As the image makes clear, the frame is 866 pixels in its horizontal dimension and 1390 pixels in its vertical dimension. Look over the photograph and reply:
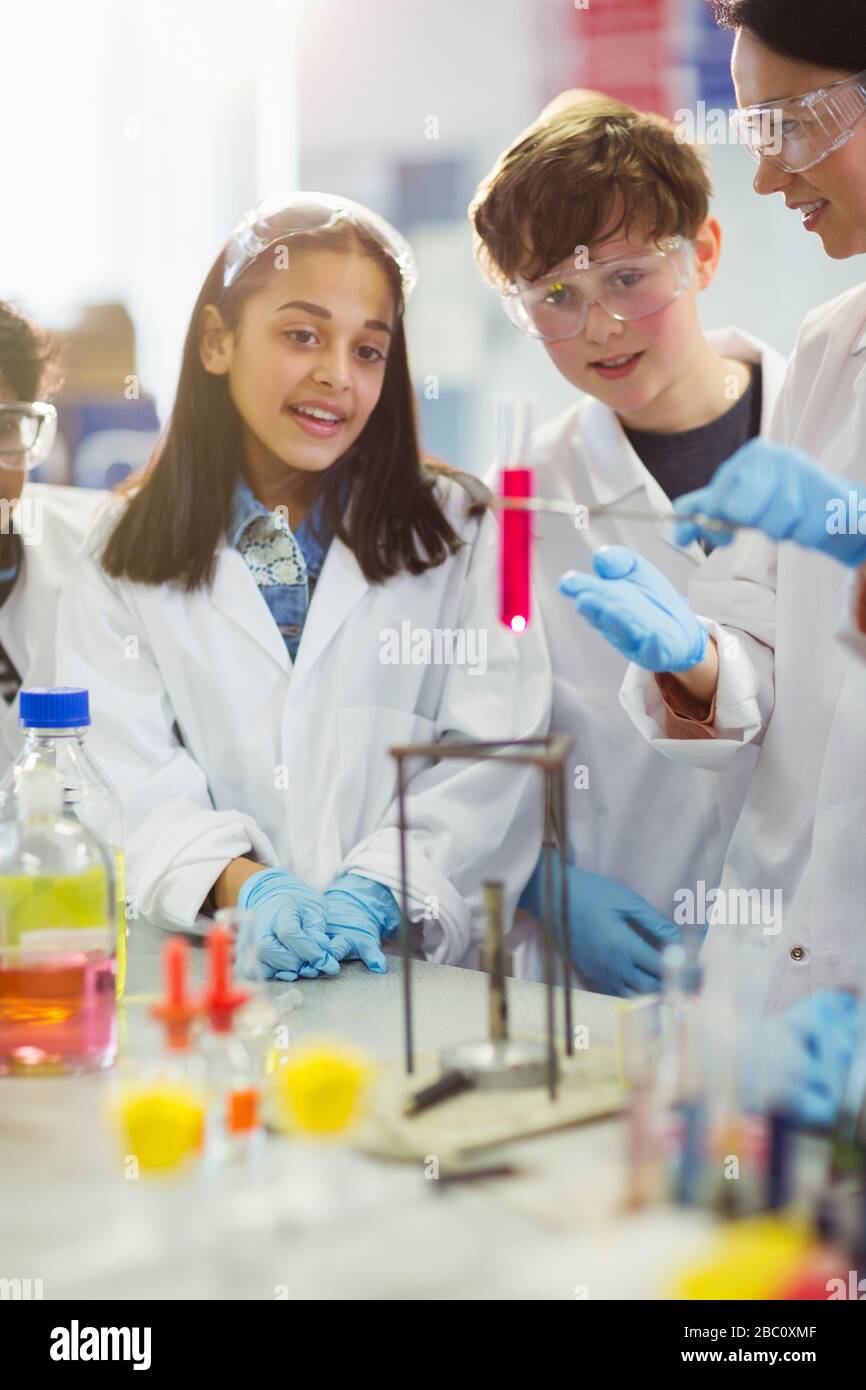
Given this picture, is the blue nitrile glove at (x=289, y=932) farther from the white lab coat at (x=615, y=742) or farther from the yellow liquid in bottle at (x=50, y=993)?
the white lab coat at (x=615, y=742)

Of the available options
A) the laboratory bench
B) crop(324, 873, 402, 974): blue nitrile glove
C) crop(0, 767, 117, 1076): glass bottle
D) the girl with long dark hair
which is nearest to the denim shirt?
the girl with long dark hair

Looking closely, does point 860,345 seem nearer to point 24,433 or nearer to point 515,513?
point 515,513

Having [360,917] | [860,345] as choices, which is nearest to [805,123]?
[860,345]

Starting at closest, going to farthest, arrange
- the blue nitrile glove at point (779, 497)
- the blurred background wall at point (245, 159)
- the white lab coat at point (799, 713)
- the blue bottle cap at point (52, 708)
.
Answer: the blue nitrile glove at point (779, 497)
the blue bottle cap at point (52, 708)
the white lab coat at point (799, 713)
the blurred background wall at point (245, 159)

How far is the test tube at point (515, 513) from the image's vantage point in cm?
127

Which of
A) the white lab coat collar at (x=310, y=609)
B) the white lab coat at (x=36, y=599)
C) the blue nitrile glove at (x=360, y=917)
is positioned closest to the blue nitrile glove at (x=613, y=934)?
the blue nitrile glove at (x=360, y=917)

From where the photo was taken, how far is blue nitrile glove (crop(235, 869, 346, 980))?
5.72 ft

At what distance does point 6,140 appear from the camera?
264cm

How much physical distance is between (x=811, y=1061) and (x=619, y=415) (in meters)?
1.41

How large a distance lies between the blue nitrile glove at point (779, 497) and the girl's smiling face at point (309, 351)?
896 millimetres

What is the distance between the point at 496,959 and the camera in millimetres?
1239

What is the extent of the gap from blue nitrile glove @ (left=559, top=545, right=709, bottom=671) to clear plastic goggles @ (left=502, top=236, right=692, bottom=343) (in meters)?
0.53

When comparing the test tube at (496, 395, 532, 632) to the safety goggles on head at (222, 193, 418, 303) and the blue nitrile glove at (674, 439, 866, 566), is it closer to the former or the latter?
the blue nitrile glove at (674, 439, 866, 566)

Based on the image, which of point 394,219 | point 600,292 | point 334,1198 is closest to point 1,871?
point 334,1198
